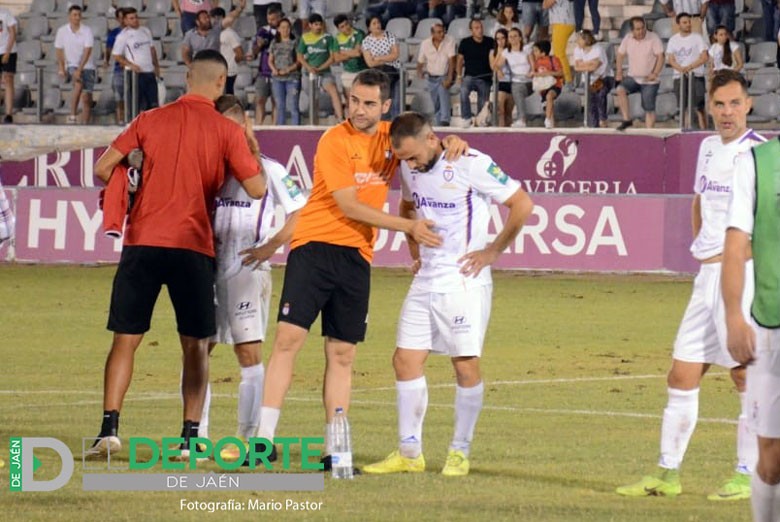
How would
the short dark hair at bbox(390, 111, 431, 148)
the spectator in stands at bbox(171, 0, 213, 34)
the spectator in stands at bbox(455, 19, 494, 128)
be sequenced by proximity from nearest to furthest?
the short dark hair at bbox(390, 111, 431, 148) < the spectator in stands at bbox(455, 19, 494, 128) < the spectator in stands at bbox(171, 0, 213, 34)

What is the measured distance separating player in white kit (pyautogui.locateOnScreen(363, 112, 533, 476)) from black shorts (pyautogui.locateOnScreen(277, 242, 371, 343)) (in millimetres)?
281

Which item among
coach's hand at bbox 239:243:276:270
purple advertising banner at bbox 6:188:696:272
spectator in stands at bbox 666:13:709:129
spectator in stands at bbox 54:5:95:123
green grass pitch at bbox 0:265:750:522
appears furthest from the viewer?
spectator in stands at bbox 54:5:95:123

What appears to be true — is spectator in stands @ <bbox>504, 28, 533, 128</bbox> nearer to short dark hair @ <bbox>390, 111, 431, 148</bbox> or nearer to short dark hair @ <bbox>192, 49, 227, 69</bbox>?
short dark hair @ <bbox>192, 49, 227, 69</bbox>

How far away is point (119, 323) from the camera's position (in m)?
9.76

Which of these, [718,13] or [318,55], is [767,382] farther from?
[318,55]

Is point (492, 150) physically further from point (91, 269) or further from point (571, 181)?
point (91, 269)

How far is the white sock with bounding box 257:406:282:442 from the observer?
31.4 ft

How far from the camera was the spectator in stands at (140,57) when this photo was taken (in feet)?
90.1

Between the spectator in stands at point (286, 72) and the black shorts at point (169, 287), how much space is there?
56.9ft

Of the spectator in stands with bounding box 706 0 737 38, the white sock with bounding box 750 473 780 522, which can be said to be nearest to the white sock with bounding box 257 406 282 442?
the white sock with bounding box 750 473 780 522

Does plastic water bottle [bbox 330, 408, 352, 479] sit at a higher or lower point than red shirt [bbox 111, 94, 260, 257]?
lower

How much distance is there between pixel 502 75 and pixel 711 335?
17.0 m

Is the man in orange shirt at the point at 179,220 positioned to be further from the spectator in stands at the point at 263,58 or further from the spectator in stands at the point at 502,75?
the spectator in stands at the point at 263,58

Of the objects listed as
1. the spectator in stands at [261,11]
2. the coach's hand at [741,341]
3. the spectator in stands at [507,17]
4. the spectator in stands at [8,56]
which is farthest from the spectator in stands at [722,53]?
the coach's hand at [741,341]
